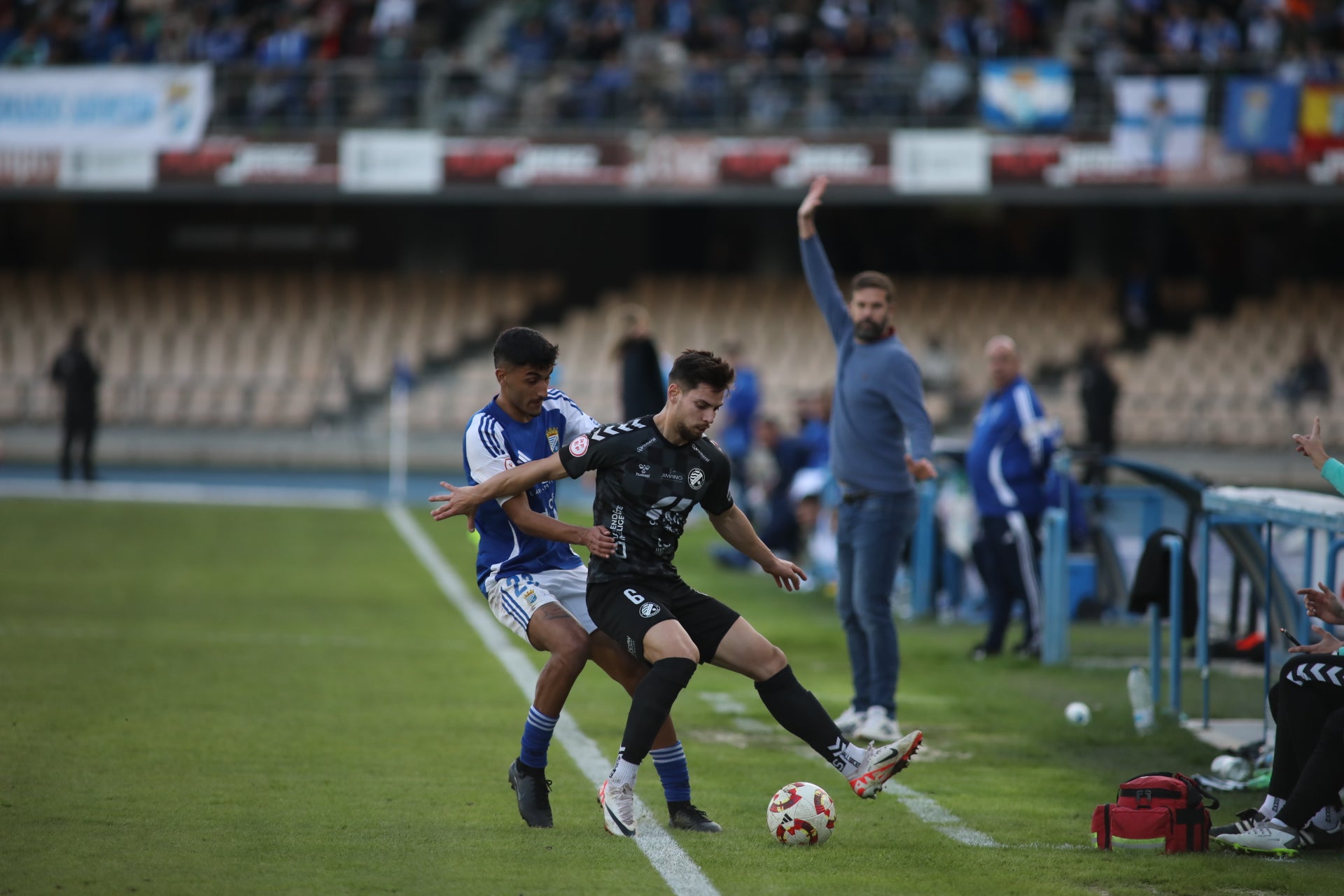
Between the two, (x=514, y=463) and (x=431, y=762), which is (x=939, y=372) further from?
(x=514, y=463)

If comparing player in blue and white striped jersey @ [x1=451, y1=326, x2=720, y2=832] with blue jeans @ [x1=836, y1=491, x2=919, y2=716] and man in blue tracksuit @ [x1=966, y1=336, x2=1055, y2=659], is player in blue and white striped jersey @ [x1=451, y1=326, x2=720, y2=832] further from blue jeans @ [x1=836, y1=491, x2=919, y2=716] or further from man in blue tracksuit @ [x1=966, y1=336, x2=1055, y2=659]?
man in blue tracksuit @ [x1=966, y1=336, x2=1055, y2=659]

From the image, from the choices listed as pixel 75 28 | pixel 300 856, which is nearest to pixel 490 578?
pixel 300 856

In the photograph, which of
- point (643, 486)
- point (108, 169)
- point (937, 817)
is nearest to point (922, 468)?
point (937, 817)

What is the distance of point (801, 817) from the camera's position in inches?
222

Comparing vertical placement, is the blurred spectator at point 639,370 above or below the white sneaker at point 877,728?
above

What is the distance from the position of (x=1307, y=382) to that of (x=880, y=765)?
21.9 m

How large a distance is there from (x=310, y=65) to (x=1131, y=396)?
1546cm

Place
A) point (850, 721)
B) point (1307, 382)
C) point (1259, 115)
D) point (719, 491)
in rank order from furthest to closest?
point (1307, 382) → point (1259, 115) → point (850, 721) → point (719, 491)

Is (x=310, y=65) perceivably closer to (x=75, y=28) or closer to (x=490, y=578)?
(x=75, y=28)

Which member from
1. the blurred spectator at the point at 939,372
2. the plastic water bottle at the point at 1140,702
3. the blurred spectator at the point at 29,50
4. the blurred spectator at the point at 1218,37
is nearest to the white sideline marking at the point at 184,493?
the blurred spectator at the point at 29,50

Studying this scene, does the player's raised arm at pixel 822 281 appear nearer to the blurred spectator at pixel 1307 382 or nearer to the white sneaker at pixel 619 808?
the white sneaker at pixel 619 808

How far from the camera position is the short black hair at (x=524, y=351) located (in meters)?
5.98

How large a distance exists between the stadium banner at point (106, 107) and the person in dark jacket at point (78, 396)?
5.80 m

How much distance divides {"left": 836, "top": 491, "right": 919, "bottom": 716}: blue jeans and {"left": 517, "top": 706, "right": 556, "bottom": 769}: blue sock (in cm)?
241
